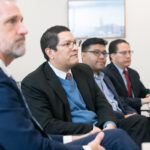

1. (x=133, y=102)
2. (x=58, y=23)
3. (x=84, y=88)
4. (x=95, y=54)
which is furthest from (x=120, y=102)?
(x=58, y=23)

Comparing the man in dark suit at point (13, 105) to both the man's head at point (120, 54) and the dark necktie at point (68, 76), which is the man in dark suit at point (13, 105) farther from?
the man's head at point (120, 54)

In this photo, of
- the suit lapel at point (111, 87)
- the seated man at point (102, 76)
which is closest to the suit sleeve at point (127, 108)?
the seated man at point (102, 76)

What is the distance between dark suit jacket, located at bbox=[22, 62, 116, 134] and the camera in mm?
2014

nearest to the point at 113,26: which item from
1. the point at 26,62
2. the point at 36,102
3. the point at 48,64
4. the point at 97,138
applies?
the point at 26,62

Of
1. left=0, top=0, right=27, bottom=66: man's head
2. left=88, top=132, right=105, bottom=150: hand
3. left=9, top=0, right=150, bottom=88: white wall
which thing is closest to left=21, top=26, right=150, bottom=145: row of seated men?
left=88, top=132, right=105, bottom=150: hand

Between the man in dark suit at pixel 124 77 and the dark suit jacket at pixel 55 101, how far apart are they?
32.3 inches

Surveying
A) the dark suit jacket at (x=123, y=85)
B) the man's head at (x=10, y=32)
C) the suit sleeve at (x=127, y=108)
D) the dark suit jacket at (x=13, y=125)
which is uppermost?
the man's head at (x=10, y=32)

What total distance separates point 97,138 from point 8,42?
0.73 metres

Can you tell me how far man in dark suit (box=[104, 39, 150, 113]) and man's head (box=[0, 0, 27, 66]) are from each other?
1897 mm

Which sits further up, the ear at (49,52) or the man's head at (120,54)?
the ear at (49,52)

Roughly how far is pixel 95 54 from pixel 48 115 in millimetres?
1132

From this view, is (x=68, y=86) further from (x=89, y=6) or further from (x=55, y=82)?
(x=89, y=6)

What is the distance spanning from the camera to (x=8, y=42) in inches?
52.8

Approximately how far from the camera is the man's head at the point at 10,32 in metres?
1.33
